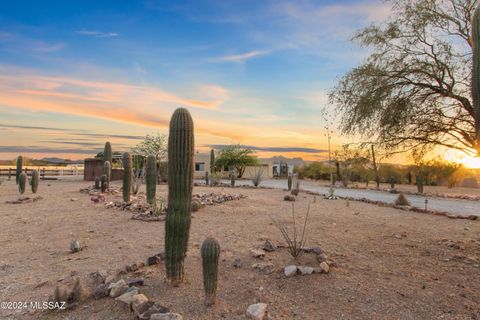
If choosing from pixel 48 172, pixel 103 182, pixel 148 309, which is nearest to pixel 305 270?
pixel 148 309

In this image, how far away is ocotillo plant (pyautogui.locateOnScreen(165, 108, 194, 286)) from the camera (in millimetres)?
3848

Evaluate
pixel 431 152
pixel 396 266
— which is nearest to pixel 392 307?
pixel 396 266

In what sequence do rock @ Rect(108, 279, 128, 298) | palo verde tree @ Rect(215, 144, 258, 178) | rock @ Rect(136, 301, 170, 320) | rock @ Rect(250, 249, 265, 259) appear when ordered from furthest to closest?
palo verde tree @ Rect(215, 144, 258, 178) → rock @ Rect(250, 249, 265, 259) → rock @ Rect(108, 279, 128, 298) → rock @ Rect(136, 301, 170, 320)

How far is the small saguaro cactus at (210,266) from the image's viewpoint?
3.29 metres

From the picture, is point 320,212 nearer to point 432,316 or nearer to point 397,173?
point 432,316

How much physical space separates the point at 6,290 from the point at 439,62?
8631 mm

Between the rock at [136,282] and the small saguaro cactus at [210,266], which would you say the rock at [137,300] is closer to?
the rock at [136,282]

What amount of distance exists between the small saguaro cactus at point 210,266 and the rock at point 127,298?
0.82 metres

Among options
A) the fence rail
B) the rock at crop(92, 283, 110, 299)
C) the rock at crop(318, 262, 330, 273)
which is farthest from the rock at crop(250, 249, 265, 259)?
the fence rail

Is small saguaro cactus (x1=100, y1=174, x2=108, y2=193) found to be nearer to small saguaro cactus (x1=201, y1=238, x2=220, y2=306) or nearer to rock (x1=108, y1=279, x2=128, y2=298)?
rock (x1=108, y1=279, x2=128, y2=298)

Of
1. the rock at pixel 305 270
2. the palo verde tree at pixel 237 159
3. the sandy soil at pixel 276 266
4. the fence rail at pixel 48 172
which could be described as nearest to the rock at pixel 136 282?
the sandy soil at pixel 276 266

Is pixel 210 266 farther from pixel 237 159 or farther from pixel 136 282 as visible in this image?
pixel 237 159

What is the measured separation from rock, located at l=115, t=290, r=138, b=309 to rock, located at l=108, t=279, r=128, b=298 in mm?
99

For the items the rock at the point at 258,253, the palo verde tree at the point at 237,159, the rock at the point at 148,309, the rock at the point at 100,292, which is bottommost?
the rock at the point at 100,292
